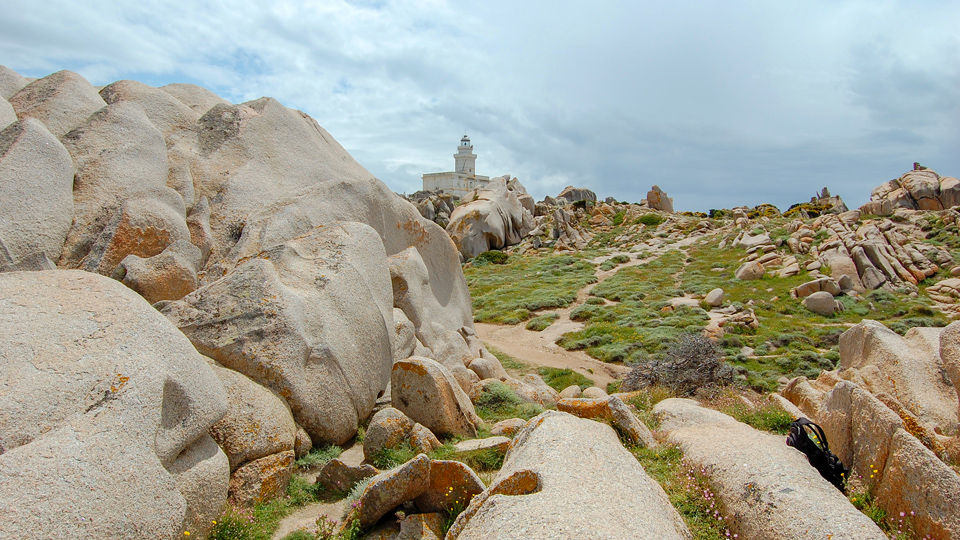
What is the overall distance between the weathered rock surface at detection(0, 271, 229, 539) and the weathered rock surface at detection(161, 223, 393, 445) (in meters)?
1.59

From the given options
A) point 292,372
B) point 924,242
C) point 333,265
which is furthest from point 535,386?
point 924,242

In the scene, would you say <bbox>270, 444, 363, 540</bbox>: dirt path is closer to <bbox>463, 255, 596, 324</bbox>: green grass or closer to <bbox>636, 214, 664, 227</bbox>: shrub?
<bbox>463, 255, 596, 324</bbox>: green grass

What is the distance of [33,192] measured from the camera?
8789 millimetres

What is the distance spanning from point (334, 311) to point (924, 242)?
38.9 m

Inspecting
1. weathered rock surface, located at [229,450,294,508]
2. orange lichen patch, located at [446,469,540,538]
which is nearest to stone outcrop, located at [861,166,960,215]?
orange lichen patch, located at [446,469,540,538]

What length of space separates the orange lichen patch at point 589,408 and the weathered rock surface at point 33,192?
28.1 feet

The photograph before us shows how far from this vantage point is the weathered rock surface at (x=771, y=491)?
4.97 m

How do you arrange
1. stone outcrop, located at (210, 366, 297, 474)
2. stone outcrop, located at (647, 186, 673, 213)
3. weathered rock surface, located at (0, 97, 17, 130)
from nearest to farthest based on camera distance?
stone outcrop, located at (210, 366, 297, 474)
weathered rock surface, located at (0, 97, 17, 130)
stone outcrop, located at (647, 186, 673, 213)

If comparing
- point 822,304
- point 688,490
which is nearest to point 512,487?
point 688,490

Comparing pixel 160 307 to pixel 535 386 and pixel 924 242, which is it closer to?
pixel 535 386

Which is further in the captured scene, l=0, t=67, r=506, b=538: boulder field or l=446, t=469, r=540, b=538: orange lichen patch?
l=446, t=469, r=540, b=538: orange lichen patch

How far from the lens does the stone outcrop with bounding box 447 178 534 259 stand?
167 feet

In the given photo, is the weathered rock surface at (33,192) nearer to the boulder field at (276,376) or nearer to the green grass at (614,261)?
the boulder field at (276,376)

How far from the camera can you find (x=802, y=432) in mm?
6500
